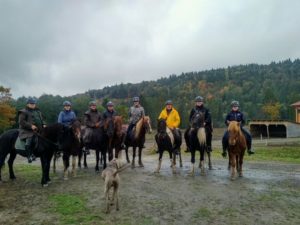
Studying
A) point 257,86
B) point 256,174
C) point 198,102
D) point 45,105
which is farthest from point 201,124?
point 257,86

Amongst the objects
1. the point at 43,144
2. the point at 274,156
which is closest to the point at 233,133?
the point at 43,144

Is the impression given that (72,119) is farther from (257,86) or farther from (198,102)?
(257,86)

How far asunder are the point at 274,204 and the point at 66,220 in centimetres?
564

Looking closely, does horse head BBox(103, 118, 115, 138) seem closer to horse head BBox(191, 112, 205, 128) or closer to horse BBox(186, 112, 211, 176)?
horse BBox(186, 112, 211, 176)

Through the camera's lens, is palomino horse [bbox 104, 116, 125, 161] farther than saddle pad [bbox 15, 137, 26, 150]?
Yes

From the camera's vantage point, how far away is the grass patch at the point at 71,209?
A: 790cm

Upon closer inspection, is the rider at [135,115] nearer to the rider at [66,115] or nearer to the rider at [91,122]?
the rider at [91,122]

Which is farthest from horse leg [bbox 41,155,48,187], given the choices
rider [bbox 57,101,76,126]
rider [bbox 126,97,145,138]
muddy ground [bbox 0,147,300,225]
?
rider [bbox 126,97,145,138]

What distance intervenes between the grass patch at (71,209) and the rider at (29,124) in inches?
106

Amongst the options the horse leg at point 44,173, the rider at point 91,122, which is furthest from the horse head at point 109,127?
the horse leg at point 44,173

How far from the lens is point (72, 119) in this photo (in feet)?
45.3

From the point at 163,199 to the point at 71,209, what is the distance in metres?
2.62

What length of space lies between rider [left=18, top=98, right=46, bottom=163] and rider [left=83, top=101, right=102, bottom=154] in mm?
2696

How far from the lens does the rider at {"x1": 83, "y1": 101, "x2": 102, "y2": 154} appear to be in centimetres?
1505
